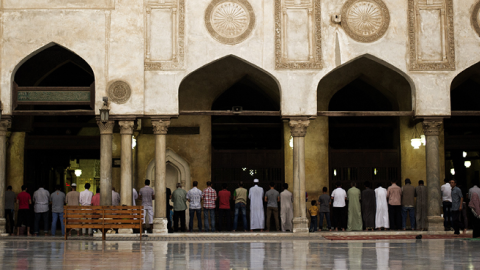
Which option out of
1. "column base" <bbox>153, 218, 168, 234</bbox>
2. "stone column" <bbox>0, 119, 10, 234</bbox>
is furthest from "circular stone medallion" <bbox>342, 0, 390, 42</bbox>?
"stone column" <bbox>0, 119, 10, 234</bbox>

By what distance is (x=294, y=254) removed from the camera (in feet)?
34.0

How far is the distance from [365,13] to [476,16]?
9.07 ft

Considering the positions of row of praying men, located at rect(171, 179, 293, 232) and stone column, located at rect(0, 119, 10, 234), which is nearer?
stone column, located at rect(0, 119, 10, 234)

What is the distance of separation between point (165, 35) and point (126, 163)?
3309mm

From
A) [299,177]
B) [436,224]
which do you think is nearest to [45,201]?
[299,177]

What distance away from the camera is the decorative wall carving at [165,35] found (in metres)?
16.5

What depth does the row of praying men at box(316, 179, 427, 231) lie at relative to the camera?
17.1 metres

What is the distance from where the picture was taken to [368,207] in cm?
1736

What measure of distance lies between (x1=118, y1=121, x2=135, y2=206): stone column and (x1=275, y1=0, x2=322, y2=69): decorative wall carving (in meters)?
4.00

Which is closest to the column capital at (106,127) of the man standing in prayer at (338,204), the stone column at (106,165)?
the stone column at (106,165)

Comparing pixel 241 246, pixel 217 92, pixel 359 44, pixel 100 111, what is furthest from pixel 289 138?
pixel 241 246

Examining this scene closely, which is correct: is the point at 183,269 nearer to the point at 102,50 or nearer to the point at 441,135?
the point at 102,50

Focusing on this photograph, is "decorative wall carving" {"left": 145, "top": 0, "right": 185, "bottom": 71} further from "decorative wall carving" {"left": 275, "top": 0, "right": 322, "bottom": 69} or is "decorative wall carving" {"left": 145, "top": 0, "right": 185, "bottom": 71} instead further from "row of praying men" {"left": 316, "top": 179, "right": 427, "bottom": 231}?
"row of praying men" {"left": 316, "top": 179, "right": 427, "bottom": 231}

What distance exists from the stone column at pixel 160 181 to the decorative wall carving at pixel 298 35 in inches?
129
